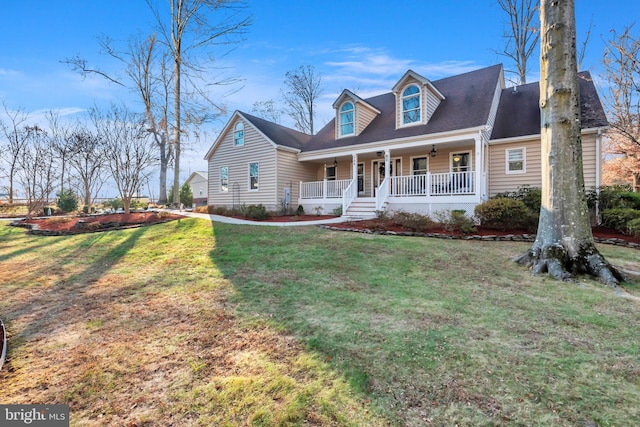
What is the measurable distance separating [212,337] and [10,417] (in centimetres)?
142

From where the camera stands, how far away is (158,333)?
10.2ft

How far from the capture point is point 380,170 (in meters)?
15.7

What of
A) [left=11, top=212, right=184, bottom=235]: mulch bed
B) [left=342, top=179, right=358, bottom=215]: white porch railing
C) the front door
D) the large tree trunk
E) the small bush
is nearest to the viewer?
the large tree trunk

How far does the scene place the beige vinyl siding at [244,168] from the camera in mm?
15578

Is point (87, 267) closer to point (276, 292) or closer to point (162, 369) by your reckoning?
point (276, 292)

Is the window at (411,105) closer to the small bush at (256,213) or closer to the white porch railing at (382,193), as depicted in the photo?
the white porch railing at (382,193)

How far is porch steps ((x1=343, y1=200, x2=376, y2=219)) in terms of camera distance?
1252 centimetres

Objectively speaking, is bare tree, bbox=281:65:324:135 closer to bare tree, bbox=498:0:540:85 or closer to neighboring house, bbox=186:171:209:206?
bare tree, bbox=498:0:540:85

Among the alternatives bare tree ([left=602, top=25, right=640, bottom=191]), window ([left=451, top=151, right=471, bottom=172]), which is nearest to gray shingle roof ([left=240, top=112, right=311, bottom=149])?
window ([left=451, top=151, right=471, bottom=172])

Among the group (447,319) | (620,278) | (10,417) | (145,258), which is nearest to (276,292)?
(447,319)

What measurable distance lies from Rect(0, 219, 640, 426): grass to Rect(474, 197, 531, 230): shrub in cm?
322

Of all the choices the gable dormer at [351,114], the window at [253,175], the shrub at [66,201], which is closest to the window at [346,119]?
the gable dormer at [351,114]

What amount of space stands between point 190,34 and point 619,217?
23.1 m

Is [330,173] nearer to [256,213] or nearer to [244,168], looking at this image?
[244,168]
